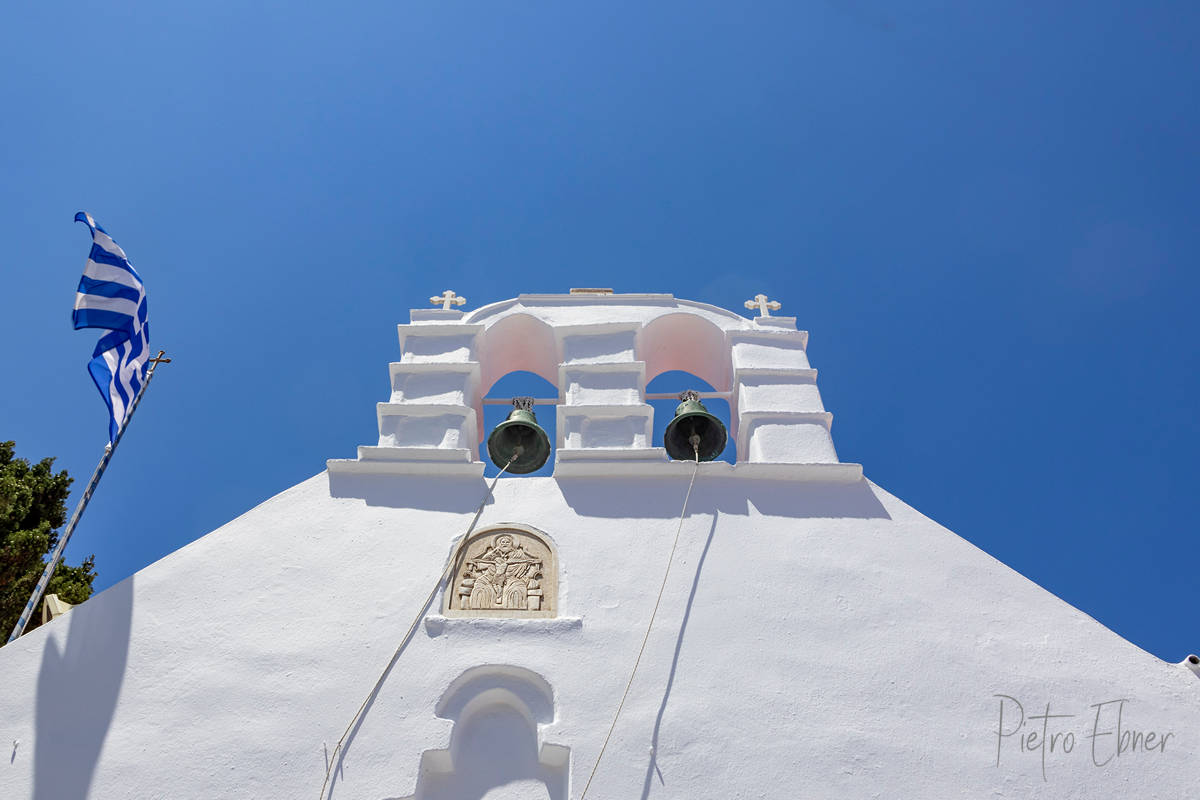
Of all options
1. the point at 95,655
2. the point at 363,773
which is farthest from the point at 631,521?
the point at 95,655

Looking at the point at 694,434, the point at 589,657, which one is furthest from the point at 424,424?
the point at 589,657

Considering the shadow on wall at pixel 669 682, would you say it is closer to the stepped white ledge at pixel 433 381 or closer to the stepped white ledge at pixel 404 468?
the stepped white ledge at pixel 404 468

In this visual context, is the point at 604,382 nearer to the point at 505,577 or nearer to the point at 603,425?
the point at 603,425

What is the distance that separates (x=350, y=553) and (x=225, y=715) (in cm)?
106

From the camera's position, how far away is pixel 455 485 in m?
5.46

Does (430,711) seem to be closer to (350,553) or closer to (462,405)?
(350,553)


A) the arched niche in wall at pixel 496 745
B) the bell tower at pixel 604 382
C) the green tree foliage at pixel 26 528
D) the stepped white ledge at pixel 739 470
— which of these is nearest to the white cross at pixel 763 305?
the bell tower at pixel 604 382

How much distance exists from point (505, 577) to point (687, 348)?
279 centimetres

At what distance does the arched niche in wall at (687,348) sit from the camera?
6.71 metres

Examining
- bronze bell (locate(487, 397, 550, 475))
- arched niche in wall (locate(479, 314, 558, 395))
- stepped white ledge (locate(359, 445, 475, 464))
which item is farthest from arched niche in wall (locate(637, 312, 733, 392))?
stepped white ledge (locate(359, 445, 475, 464))

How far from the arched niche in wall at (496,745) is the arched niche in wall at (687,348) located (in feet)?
9.24

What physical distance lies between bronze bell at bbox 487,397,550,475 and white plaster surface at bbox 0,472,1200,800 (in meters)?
0.86

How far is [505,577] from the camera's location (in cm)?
484
